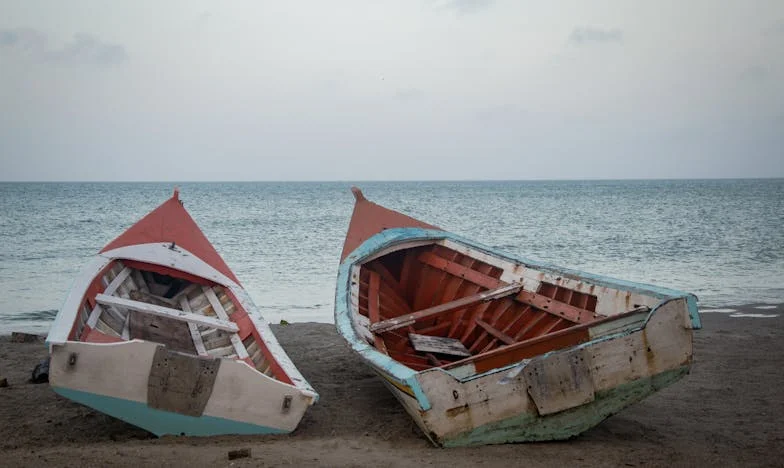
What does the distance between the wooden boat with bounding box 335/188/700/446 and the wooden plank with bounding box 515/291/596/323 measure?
0.01m

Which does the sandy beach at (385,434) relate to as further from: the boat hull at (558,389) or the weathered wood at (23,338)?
the weathered wood at (23,338)

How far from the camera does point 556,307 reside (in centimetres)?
672

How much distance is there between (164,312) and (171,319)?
0.42 m

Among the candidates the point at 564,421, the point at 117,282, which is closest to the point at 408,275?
the point at 117,282

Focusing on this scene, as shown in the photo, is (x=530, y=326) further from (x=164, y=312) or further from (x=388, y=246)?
(x=164, y=312)

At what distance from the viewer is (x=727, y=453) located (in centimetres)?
503

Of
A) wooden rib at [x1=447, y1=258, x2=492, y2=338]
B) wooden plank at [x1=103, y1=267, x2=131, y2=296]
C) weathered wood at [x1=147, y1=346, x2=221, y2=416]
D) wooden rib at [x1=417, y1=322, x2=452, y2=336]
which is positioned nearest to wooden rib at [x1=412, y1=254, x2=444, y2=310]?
wooden rib at [x1=447, y1=258, x2=492, y2=338]

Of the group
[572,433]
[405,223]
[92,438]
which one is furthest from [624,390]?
[405,223]

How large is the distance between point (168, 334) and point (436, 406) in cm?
326

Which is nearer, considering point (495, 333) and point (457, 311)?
point (495, 333)

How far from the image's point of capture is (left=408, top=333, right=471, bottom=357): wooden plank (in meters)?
6.71

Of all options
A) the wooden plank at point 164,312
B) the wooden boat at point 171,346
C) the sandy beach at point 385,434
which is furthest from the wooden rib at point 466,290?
the wooden plank at point 164,312

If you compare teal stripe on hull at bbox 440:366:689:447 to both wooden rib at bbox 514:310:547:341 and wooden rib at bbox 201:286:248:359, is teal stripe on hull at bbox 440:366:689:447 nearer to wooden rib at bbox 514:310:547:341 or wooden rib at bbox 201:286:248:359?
wooden rib at bbox 514:310:547:341

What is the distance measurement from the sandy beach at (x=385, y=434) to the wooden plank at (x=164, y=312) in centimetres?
95
